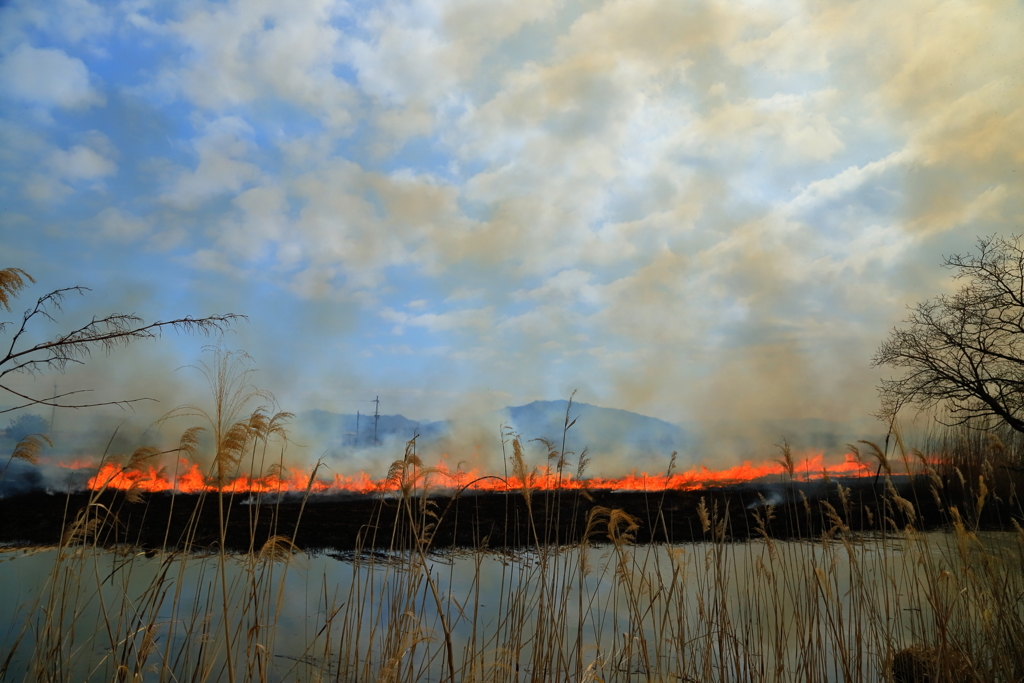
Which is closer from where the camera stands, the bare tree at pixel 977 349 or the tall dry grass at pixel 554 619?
the tall dry grass at pixel 554 619

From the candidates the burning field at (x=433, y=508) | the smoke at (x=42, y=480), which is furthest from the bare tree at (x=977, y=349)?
the smoke at (x=42, y=480)

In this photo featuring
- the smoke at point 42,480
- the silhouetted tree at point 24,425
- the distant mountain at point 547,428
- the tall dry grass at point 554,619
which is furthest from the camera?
the distant mountain at point 547,428

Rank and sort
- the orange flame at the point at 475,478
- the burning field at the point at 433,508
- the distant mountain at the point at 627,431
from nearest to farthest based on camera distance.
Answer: the orange flame at the point at 475,478
the burning field at the point at 433,508
the distant mountain at the point at 627,431

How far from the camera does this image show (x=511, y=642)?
273 centimetres

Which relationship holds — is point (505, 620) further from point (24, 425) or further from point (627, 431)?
point (24, 425)

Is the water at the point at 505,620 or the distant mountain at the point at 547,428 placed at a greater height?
the distant mountain at the point at 547,428

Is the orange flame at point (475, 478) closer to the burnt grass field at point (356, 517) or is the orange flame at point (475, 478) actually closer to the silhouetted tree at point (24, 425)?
the burnt grass field at point (356, 517)

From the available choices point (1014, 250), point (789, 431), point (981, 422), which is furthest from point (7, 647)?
point (1014, 250)

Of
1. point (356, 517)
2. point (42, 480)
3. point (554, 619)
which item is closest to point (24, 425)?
point (42, 480)

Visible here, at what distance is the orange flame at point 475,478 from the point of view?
2.60 metres

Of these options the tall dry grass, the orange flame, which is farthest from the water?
the orange flame

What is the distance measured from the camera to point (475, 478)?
2496 millimetres

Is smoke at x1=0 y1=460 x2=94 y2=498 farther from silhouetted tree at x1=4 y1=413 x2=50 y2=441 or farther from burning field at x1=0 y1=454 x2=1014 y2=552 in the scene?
silhouetted tree at x1=4 y1=413 x2=50 y2=441

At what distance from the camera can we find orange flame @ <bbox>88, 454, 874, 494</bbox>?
2.60 m
